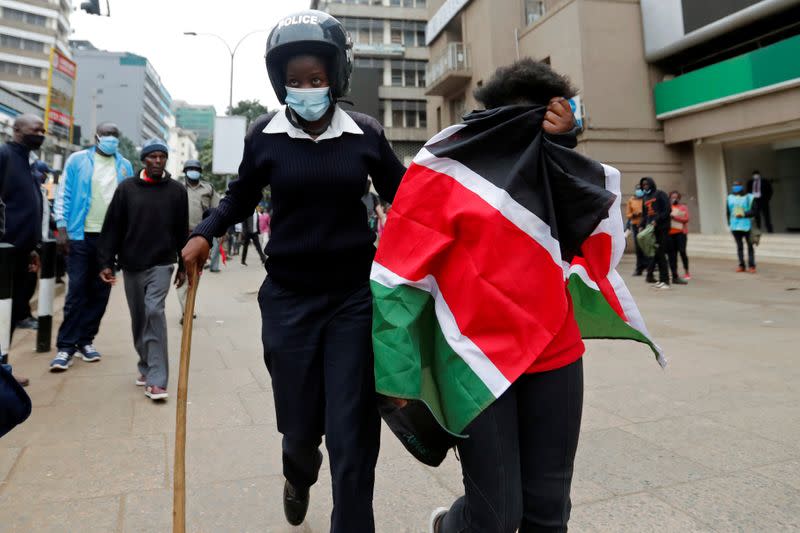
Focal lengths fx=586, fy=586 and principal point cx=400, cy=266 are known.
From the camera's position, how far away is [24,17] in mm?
65062

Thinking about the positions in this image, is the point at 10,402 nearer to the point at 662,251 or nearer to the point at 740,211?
the point at 662,251

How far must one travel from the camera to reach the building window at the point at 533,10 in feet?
70.5

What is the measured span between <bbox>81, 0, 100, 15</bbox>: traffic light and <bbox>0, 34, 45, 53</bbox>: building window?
65518 millimetres

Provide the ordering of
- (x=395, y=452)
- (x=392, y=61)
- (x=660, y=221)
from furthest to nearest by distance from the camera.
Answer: (x=392, y=61), (x=660, y=221), (x=395, y=452)

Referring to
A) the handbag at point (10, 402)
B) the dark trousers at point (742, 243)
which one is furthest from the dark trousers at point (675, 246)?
the handbag at point (10, 402)

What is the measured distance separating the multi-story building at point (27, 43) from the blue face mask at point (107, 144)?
69499 mm

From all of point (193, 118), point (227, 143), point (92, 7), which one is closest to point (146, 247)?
point (227, 143)

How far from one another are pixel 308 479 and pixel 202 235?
99 centimetres

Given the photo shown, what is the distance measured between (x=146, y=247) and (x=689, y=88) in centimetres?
1663

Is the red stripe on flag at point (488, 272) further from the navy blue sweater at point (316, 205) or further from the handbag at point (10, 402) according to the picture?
the handbag at point (10, 402)

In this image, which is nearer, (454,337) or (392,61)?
(454,337)

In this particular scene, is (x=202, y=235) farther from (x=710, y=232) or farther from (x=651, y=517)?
(x=710, y=232)

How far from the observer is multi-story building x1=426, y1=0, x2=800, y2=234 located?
1488cm

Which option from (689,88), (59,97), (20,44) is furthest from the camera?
(20,44)
